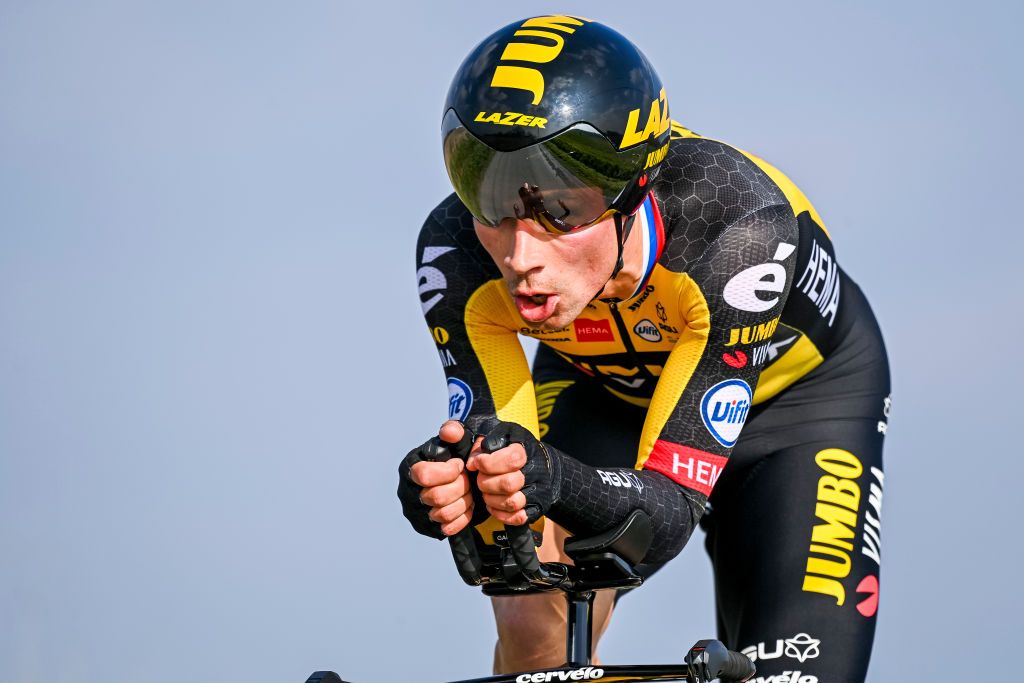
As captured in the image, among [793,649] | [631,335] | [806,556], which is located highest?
[631,335]

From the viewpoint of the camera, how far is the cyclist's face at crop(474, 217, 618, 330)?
4.79 m

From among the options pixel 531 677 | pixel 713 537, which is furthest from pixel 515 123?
pixel 713 537

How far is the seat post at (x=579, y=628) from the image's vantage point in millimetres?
4566

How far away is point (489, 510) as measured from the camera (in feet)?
13.9

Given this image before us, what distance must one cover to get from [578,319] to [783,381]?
1115mm

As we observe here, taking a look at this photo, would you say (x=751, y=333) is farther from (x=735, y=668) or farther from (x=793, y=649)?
(x=735, y=668)

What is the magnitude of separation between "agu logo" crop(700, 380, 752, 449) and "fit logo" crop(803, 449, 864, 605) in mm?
826

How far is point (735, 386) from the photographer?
17.6ft

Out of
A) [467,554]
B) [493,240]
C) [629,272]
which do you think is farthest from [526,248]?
[467,554]

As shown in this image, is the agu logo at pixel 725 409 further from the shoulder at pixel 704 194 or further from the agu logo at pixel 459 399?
the agu logo at pixel 459 399

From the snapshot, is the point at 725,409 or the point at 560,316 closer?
the point at 560,316

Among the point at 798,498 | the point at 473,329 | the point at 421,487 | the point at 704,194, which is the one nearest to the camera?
the point at 421,487

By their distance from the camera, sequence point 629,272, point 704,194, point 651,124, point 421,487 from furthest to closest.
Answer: point 704,194, point 629,272, point 651,124, point 421,487

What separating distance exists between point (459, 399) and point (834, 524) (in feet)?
5.36
